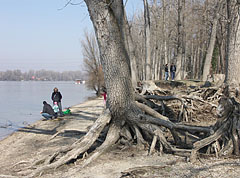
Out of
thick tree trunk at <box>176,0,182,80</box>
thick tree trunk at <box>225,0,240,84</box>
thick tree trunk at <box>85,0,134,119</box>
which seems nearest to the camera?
thick tree trunk at <box>85,0,134,119</box>

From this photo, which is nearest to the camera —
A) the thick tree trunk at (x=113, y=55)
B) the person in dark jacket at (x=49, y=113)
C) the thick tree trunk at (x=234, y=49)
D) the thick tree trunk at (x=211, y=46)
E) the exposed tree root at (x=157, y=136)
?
the exposed tree root at (x=157, y=136)

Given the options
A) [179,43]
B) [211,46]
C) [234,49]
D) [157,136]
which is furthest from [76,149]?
[179,43]

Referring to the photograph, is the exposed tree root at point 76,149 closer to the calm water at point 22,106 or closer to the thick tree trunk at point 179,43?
the calm water at point 22,106

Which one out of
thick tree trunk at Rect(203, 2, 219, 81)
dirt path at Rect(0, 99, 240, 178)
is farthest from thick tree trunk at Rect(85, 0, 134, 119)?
thick tree trunk at Rect(203, 2, 219, 81)

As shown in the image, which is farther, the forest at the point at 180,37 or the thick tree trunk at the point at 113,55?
the forest at the point at 180,37

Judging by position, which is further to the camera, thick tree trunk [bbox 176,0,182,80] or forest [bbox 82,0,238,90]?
thick tree trunk [bbox 176,0,182,80]

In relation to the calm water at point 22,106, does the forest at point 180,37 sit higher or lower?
higher

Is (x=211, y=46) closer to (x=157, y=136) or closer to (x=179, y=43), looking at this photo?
(x=179, y=43)

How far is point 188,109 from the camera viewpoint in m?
10.1

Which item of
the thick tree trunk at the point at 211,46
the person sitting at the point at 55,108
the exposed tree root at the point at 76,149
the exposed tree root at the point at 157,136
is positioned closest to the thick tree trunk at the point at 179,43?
the thick tree trunk at the point at 211,46

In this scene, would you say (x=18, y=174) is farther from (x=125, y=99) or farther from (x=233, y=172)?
(x=233, y=172)

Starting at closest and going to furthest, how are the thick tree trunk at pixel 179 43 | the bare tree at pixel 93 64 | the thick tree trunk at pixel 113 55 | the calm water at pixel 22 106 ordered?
the thick tree trunk at pixel 113 55, the calm water at pixel 22 106, the thick tree trunk at pixel 179 43, the bare tree at pixel 93 64

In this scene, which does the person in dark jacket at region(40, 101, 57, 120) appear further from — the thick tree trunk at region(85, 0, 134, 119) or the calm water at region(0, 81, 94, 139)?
the thick tree trunk at region(85, 0, 134, 119)

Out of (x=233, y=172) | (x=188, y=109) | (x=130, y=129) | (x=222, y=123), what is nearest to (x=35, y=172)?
(x=130, y=129)
